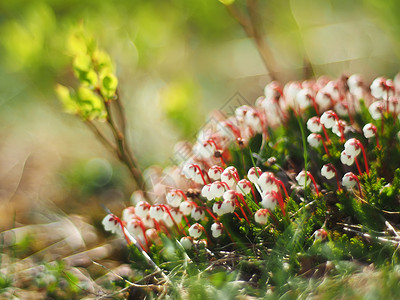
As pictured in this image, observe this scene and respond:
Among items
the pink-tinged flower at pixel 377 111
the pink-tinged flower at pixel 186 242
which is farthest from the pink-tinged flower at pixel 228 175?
the pink-tinged flower at pixel 377 111

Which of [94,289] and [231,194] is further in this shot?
[94,289]

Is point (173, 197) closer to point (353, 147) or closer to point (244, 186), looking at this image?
point (244, 186)

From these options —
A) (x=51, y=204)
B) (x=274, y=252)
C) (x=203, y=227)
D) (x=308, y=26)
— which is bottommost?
(x=274, y=252)

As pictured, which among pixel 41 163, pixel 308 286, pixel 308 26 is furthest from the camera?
pixel 308 26

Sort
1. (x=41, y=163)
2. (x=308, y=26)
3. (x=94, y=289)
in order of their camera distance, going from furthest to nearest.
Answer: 1. (x=308, y=26)
2. (x=41, y=163)
3. (x=94, y=289)

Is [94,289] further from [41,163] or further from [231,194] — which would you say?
[41,163]

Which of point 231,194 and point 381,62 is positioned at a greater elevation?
point 381,62

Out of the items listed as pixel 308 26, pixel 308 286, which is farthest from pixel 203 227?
pixel 308 26

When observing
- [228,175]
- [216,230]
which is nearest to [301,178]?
[228,175]
